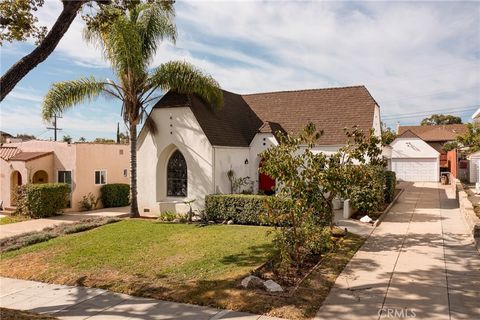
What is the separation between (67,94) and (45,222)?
6.97 m

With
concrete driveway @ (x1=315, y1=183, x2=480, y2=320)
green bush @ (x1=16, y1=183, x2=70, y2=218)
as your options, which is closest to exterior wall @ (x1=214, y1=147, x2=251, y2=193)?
concrete driveway @ (x1=315, y1=183, x2=480, y2=320)

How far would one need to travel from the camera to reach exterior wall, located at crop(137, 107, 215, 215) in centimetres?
1912

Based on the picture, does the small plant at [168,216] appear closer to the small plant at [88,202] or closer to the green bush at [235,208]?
the green bush at [235,208]

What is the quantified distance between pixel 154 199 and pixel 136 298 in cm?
1191

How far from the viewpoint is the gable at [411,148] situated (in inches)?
1566

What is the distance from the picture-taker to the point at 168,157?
2069 centimetres

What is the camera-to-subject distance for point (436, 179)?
39438mm

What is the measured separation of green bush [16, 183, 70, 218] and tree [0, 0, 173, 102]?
1331 cm

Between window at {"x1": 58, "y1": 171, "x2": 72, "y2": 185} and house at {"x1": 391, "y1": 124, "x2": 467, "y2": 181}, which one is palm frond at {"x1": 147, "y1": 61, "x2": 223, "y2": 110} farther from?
house at {"x1": 391, "y1": 124, "x2": 467, "y2": 181}

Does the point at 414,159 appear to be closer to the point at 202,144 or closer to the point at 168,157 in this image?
the point at 202,144

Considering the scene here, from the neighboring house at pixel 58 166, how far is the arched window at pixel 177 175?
6.74 meters

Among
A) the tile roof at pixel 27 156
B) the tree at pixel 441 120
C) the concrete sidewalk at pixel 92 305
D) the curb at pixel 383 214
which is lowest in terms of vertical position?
the concrete sidewalk at pixel 92 305

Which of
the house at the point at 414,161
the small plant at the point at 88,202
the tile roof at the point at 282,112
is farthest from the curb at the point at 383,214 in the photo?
the small plant at the point at 88,202

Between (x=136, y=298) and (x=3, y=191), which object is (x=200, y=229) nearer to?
(x=136, y=298)
